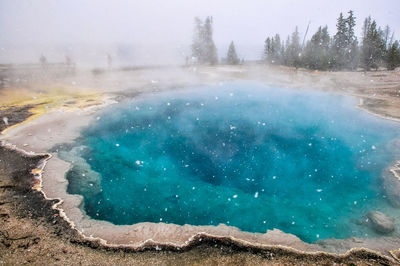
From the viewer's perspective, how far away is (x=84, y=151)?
11.2 meters

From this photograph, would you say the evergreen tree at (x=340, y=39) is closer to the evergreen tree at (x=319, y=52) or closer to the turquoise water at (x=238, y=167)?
the evergreen tree at (x=319, y=52)

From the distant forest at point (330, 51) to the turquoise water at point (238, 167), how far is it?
22.4m

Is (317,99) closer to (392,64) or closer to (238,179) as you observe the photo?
(238,179)

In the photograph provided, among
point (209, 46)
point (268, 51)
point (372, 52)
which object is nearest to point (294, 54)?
point (268, 51)

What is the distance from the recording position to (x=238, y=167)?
10.3 m

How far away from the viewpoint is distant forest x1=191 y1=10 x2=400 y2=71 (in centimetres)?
3462

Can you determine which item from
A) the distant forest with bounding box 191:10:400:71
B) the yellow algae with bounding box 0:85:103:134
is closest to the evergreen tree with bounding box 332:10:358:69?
the distant forest with bounding box 191:10:400:71

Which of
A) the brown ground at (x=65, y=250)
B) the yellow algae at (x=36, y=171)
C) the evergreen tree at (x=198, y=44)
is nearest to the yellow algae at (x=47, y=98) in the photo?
the yellow algae at (x=36, y=171)

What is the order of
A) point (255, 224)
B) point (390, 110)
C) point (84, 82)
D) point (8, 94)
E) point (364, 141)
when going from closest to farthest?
point (255, 224) → point (364, 141) → point (390, 110) → point (8, 94) → point (84, 82)

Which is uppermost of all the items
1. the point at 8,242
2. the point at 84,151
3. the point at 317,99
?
the point at 317,99

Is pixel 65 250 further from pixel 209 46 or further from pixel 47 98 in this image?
pixel 209 46

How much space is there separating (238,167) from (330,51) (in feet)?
116

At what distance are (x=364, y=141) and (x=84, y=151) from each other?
46.1 feet

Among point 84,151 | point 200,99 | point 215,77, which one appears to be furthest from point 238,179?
point 215,77
